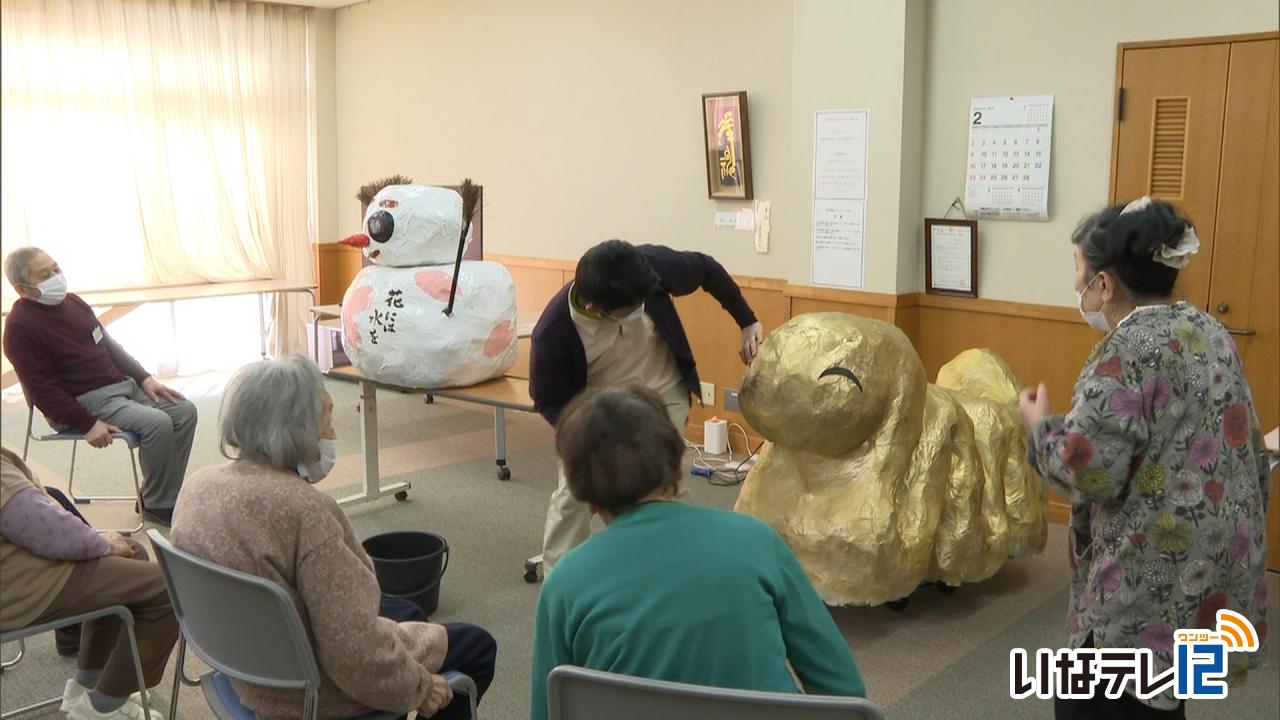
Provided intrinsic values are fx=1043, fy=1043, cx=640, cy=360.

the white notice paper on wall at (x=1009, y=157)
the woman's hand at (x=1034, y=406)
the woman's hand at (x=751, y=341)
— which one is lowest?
the woman's hand at (x=751, y=341)

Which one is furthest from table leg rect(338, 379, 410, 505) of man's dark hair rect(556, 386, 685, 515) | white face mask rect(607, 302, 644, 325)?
man's dark hair rect(556, 386, 685, 515)

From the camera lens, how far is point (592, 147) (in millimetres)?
5602

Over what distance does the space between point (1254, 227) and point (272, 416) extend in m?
3.19

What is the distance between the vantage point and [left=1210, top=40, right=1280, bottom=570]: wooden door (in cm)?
339

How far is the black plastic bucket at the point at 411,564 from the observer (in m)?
3.07

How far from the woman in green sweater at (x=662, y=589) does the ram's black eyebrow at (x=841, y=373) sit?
5.20 feet

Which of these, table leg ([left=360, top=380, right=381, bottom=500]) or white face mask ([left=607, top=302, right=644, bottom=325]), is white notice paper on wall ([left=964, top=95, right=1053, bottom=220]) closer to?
white face mask ([left=607, top=302, right=644, bottom=325])

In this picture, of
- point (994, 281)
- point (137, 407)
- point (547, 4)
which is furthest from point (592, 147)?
point (137, 407)

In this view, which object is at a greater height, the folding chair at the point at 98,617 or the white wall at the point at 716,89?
the white wall at the point at 716,89

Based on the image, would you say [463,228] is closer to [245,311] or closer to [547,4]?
[547,4]

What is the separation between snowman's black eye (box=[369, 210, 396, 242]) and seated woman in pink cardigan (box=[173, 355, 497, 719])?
6.37 feet

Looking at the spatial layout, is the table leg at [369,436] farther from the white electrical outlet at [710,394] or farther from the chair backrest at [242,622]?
the chair backrest at [242,622]

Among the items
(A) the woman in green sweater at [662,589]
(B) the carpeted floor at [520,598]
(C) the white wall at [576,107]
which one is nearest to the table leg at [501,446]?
(B) the carpeted floor at [520,598]

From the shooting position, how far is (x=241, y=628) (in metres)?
1.74
